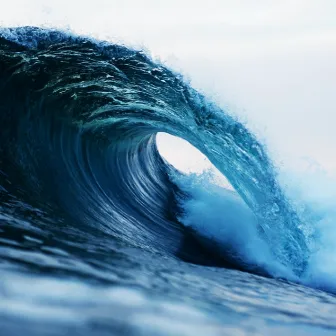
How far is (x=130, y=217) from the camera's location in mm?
6676

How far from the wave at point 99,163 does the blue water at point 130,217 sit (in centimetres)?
2

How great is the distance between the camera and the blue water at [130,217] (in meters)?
1.41

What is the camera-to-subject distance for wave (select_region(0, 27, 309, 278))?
5.05 meters

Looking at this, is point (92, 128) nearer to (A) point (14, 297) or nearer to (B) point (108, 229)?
(B) point (108, 229)

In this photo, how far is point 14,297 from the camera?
1294mm

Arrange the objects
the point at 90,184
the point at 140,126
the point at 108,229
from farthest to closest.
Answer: the point at 140,126, the point at 90,184, the point at 108,229

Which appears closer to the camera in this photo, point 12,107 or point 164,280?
point 164,280

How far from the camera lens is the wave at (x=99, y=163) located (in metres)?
5.05

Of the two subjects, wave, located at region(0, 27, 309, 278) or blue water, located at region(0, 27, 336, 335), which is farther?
wave, located at region(0, 27, 309, 278)

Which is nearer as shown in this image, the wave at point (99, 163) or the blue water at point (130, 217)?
the blue water at point (130, 217)

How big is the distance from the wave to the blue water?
22mm

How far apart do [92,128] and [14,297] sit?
678 cm

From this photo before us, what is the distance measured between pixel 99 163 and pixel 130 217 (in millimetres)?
1664

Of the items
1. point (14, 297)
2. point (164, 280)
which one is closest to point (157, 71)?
point (164, 280)
